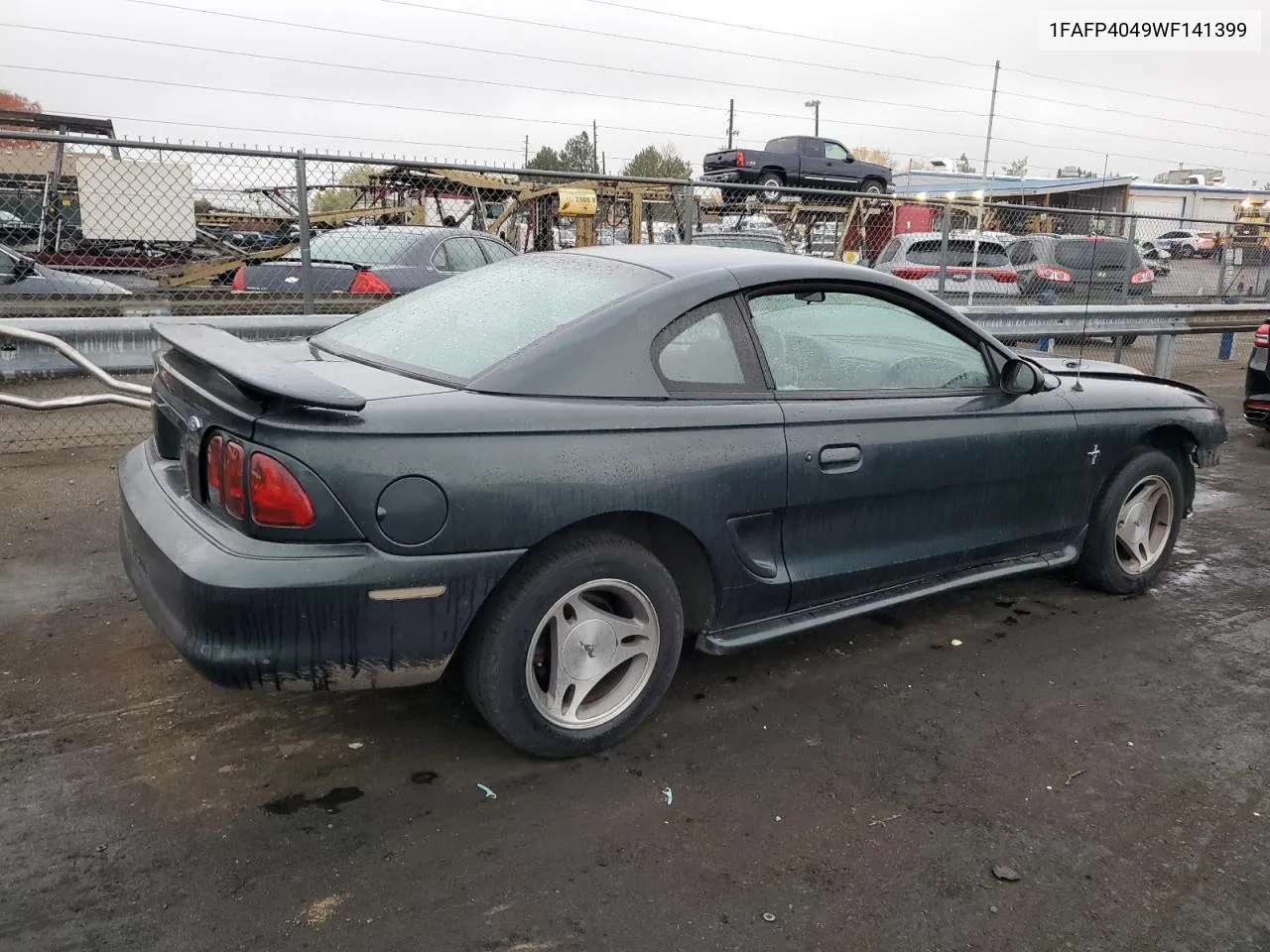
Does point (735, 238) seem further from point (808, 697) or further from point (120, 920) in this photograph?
point (120, 920)

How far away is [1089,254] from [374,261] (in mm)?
8011

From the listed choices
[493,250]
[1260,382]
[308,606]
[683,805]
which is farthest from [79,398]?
[1260,382]

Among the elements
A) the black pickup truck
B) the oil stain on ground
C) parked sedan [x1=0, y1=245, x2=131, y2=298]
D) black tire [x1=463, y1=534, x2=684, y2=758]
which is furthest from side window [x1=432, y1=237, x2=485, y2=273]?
the black pickup truck

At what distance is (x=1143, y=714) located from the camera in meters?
3.36

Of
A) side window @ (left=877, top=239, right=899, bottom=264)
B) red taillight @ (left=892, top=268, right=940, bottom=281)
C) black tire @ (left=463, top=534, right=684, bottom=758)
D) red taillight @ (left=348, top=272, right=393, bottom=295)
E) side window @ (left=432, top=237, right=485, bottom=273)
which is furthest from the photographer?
side window @ (left=877, top=239, right=899, bottom=264)

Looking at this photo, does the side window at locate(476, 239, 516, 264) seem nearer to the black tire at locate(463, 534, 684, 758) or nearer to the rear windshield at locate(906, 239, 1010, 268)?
the rear windshield at locate(906, 239, 1010, 268)

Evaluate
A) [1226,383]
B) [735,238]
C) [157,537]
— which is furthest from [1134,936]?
[1226,383]

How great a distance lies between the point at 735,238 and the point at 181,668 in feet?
30.4

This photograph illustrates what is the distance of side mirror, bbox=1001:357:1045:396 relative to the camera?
374 centimetres

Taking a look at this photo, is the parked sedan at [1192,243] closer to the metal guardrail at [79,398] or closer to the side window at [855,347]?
the side window at [855,347]

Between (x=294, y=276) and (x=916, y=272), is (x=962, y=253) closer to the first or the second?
(x=916, y=272)

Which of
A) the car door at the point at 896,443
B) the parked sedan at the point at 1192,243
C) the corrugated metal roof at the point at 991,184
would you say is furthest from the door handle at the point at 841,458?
the corrugated metal roof at the point at 991,184

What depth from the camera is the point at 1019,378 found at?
3.78 metres

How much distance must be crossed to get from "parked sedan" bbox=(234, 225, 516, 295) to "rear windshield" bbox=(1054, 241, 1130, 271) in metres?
6.82
